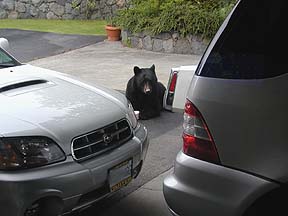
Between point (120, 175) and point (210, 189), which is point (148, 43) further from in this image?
point (210, 189)

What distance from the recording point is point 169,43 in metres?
11.7

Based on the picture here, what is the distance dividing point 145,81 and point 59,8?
38.2 ft

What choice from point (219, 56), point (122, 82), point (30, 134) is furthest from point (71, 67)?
point (219, 56)

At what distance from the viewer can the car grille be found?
3547 millimetres

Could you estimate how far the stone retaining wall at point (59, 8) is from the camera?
1708 centimetres

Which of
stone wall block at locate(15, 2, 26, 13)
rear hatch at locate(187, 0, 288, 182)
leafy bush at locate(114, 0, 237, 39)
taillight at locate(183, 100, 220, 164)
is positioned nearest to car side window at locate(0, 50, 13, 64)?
taillight at locate(183, 100, 220, 164)

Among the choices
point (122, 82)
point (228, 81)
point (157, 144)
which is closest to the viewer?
point (228, 81)

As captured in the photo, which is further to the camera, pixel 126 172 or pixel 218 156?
pixel 126 172

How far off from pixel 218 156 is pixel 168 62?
25.8 ft

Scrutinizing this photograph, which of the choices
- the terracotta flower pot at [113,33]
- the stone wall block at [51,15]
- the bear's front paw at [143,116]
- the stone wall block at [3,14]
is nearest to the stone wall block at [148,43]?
the terracotta flower pot at [113,33]

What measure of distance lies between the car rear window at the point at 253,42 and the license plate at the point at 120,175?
126 cm

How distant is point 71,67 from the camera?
10.3 m

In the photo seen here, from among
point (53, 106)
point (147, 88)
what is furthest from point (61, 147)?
point (147, 88)

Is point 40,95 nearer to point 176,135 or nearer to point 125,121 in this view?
point 125,121
